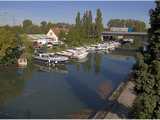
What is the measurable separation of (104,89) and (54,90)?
257 cm

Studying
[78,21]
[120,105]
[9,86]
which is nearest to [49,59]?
[9,86]

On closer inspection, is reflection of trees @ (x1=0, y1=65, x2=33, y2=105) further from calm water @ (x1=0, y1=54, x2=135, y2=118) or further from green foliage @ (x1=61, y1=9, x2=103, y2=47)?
green foliage @ (x1=61, y1=9, x2=103, y2=47)

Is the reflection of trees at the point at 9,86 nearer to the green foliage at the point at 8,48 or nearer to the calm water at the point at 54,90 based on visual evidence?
the calm water at the point at 54,90

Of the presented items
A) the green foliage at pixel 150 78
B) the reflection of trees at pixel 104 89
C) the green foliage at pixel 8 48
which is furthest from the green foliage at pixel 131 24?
the green foliage at pixel 150 78

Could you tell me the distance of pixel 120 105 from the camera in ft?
43.7

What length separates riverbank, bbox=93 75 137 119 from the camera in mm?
11645

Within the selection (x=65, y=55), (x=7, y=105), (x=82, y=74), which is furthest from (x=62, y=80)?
(x=65, y=55)

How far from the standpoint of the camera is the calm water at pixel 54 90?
13859mm

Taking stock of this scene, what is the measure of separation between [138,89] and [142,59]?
0.70 meters

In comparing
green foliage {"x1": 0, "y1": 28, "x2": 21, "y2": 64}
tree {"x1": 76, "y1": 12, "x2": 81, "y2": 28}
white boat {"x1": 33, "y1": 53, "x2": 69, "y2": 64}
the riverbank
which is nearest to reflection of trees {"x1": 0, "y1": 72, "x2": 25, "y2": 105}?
green foliage {"x1": 0, "y1": 28, "x2": 21, "y2": 64}

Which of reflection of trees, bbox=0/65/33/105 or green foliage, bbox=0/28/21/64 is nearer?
reflection of trees, bbox=0/65/33/105

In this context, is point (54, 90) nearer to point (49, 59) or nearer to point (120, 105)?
point (120, 105)

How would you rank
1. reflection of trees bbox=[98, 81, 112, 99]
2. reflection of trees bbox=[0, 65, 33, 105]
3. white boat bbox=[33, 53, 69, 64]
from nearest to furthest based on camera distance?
reflection of trees bbox=[0, 65, 33, 105]
reflection of trees bbox=[98, 81, 112, 99]
white boat bbox=[33, 53, 69, 64]

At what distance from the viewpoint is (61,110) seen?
13.8 meters
